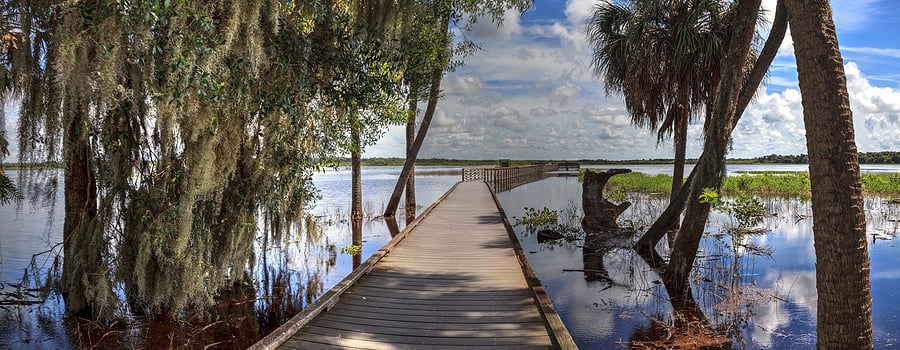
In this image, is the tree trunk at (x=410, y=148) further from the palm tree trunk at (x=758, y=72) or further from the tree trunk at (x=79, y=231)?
the tree trunk at (x=79, y=231)

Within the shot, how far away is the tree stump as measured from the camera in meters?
11.6

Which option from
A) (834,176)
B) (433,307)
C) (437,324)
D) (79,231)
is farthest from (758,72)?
(79,231)

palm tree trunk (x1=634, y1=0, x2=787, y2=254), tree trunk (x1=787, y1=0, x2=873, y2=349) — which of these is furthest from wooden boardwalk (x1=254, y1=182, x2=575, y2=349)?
palm tree trunk (x1=634, y1=0, x2=787, y2=254)

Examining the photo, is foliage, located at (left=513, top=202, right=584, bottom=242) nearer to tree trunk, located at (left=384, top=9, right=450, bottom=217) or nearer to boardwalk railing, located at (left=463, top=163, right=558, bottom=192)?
tree trunk, located at (left=384, top=9, right=450, bottom=217)

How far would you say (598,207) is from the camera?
38.9ft

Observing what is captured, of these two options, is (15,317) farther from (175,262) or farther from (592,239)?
(592,239)

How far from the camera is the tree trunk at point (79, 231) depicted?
5.01m

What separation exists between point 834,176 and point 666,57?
8.22 metres

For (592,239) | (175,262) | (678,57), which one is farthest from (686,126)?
(175,262)

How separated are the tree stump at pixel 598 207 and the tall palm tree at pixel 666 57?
139 centimetres

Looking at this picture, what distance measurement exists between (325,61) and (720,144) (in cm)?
527

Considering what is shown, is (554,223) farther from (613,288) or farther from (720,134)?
(720,134)

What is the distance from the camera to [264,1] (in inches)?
174

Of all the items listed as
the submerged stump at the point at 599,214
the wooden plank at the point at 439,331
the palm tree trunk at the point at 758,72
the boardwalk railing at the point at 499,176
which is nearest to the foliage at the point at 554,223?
the submerged stump at the point at 599,214
